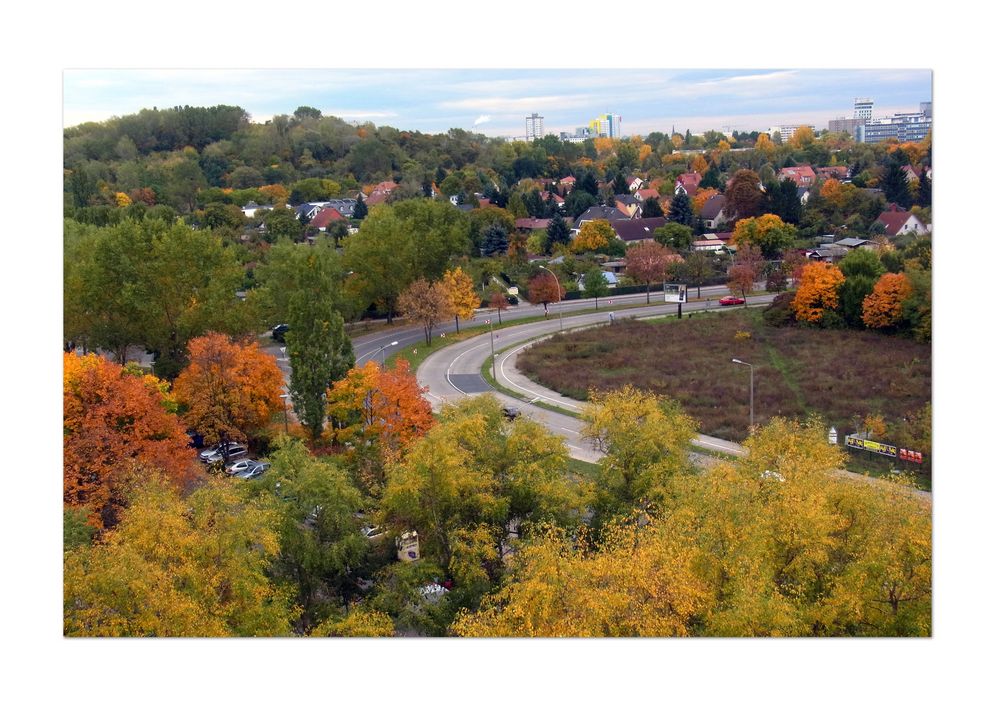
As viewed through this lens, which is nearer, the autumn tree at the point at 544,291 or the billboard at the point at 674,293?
the autumn tree at the point at 544,291

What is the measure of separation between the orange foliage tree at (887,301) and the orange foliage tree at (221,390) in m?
21.4

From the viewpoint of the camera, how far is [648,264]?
4175 cm

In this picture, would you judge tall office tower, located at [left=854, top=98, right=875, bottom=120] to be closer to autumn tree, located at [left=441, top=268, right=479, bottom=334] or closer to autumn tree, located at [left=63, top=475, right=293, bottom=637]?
autumn tree, located at [left=441, top=268, right=479, bottom=334]

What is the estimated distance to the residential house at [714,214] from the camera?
60125mm

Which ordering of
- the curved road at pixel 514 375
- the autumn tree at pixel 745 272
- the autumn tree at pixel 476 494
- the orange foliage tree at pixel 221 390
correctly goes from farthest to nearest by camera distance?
the autumn tree at pixel 745 272, the curved road at pixel 514 375, the orange foliage tree at pixel 221 390, the autumn tree at pixel 476 494

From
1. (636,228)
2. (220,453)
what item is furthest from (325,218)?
(220,453)

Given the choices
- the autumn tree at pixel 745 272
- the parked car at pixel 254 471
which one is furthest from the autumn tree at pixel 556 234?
the parked car at pixel 254 471

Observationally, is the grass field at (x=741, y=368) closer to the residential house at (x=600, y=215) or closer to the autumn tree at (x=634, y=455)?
the autumn tree at (x=634, y=455)

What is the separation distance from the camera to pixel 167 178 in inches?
2443

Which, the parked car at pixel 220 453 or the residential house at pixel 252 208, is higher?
the residential house at pixel 252 208

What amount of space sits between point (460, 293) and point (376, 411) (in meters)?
16.1

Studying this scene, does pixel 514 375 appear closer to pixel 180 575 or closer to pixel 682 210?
pixel 180 575

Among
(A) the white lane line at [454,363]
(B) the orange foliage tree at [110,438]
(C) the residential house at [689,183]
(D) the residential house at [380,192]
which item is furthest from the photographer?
(C) the residential house at [689,183]

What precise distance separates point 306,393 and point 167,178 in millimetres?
46449
